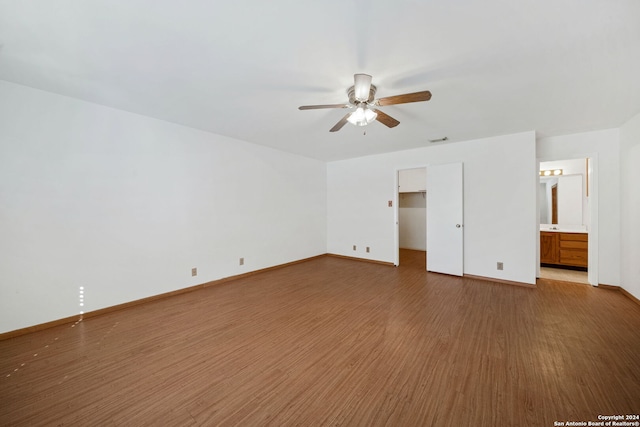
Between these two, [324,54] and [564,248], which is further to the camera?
[564,248]

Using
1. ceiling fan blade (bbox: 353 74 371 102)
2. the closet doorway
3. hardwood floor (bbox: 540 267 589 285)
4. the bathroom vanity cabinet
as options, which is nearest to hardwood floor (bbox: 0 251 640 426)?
hardwood floor (bbox: 540 267 589 285)

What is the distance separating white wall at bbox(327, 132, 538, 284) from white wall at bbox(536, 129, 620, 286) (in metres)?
0.97

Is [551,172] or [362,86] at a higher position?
[362,86]

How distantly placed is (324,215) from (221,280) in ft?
9.93

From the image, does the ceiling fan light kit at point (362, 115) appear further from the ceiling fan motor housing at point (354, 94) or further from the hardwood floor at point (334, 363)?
the hardwood floor at point (334, 363)

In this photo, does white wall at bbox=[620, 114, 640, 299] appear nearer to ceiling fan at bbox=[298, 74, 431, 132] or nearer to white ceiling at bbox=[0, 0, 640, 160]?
white ceiling at bbox=[0, 0, 640, 160]

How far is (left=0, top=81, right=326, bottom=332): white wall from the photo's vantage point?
7.66ft

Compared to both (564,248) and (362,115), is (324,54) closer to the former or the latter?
(362,115)

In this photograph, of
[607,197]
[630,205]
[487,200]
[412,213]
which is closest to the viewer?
[630,205]

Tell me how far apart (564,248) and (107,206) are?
309 inches

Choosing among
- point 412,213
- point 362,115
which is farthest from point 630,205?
point 412,213

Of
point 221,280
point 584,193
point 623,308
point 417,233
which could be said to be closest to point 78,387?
point 221,280

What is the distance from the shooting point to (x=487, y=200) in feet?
13.0

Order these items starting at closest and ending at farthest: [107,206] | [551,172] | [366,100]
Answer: [366,100] → [107,206] → [551,172]
